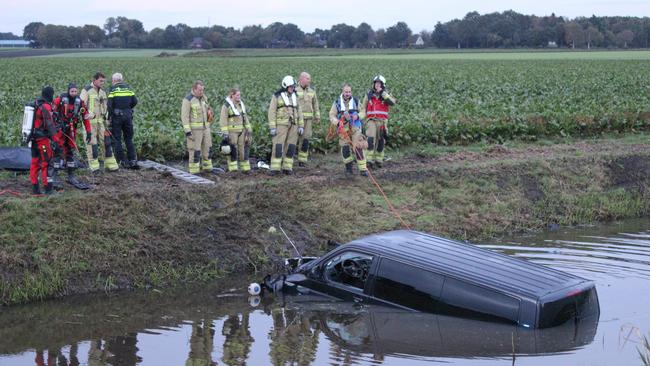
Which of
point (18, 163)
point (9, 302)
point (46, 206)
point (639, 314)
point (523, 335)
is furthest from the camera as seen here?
point (18, 163)

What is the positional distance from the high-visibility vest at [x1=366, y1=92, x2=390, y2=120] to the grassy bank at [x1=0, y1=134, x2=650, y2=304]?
1.20 meters

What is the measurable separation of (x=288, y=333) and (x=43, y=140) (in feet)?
20.1

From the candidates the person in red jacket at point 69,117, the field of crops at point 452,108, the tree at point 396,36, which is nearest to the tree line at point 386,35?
the tree at point 396,36

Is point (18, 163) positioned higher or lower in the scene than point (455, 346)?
higher

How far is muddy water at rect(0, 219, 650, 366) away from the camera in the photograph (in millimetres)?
9562

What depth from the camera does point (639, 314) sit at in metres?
10.8

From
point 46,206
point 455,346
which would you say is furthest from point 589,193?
point 46,206

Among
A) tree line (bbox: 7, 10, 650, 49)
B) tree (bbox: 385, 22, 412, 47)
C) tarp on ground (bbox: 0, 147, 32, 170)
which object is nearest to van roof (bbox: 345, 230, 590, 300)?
tarp on ground (bbox: 0, 147, 32, 170)

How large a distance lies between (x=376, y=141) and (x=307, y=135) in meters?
1.48

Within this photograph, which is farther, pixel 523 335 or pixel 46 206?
pixel 46 206

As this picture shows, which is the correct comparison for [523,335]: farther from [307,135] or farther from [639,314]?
[307,135]

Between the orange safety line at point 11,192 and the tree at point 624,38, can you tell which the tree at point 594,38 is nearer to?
the tree at point 624,38

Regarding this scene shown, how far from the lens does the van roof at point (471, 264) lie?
32.3ft

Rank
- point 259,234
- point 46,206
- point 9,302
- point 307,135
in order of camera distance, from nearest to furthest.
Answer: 1. point 9,302
2. point 46,206
3. point 259,234
4. point 307,135
